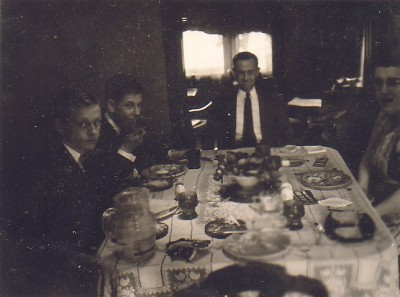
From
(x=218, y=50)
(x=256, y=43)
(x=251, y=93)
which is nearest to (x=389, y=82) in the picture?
(x=251, y=93)

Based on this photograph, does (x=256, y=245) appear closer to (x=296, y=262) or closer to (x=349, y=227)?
(x=296, y=262)

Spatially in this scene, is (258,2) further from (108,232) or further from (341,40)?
(108,232)

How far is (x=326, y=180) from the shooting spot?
5.91ft

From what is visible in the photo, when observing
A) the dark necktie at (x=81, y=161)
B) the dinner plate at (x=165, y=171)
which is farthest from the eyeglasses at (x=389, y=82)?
the dark necktie at (x=81, y=161)

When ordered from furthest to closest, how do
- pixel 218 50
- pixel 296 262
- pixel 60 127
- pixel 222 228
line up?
pixel 218 50 < pixel 60 127 < pixel 222 228 < pixel 296 262

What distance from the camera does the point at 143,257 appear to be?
128cm

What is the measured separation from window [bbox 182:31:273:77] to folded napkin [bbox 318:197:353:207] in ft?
16.1

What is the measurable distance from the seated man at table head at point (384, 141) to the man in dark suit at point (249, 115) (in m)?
0.86

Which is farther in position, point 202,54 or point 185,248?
point 202,54

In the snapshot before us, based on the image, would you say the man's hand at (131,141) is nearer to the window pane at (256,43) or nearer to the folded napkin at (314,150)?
the folded napkin at (314,150)

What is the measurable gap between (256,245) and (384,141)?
3.82 feet

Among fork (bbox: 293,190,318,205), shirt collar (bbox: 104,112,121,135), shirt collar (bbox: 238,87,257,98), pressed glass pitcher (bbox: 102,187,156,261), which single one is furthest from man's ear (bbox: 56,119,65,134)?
shirt collar (bbox: 238,87,257,98)

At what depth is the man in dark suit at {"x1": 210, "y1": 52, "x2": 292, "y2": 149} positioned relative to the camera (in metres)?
3.04

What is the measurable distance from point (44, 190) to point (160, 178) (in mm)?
710
